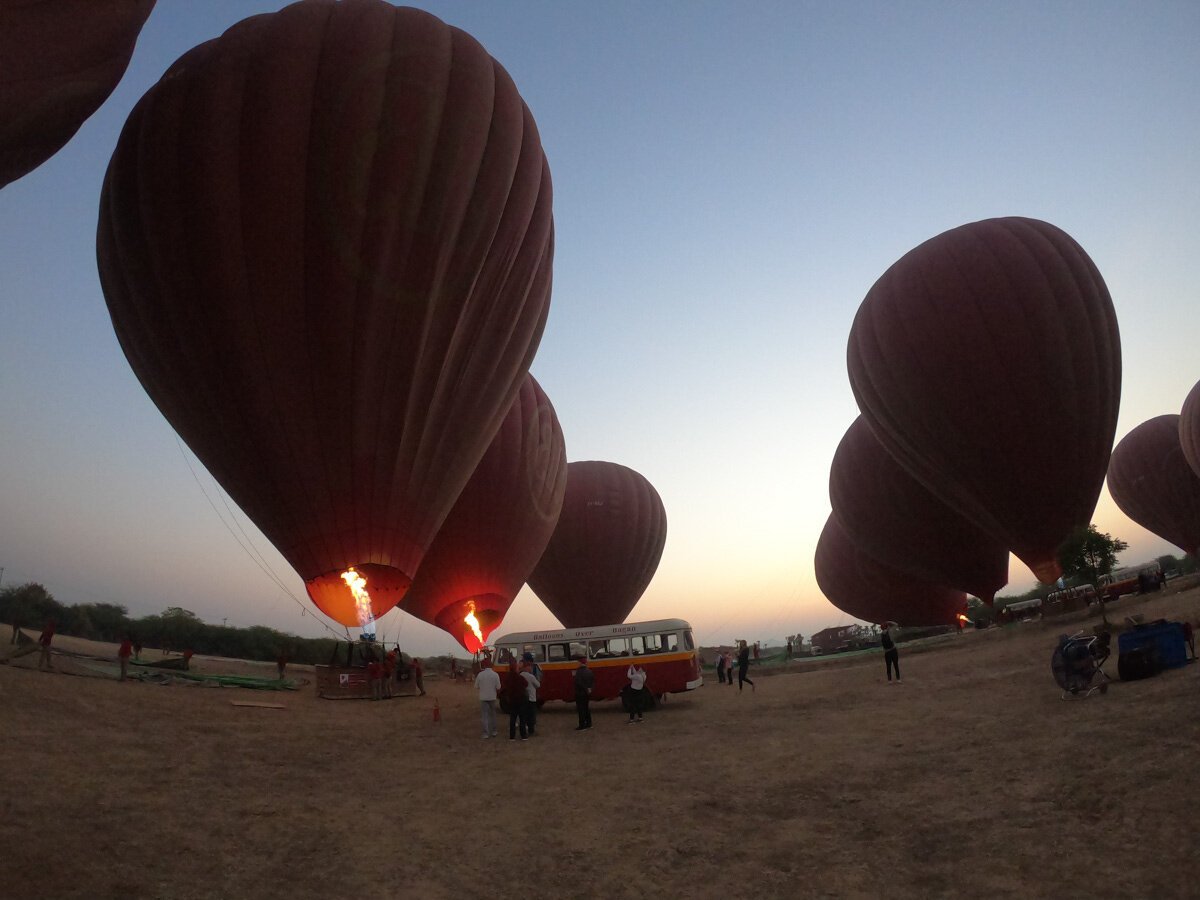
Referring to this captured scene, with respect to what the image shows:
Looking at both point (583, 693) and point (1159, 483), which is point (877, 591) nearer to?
point (1159, 483)

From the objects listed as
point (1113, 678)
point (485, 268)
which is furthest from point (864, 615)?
point (485, 268)

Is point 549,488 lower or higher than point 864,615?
higher

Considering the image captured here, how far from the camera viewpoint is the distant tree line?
152 feet

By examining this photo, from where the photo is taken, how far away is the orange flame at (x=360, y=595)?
11.2 metres

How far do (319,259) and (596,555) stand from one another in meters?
19.3

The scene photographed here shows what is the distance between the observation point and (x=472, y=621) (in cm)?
1795

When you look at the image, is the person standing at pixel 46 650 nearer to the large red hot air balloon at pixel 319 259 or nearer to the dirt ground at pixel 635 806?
the dirt ground at pixel 635 806

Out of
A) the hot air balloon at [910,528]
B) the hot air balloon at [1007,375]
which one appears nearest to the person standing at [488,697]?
the hot air balloon at [1007,375]

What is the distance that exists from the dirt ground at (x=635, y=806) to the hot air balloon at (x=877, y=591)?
21.2 meters

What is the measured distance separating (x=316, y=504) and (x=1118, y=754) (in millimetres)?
10372

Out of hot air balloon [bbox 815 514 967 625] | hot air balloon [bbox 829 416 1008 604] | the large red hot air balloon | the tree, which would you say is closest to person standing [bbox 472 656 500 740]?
the large red hot air balloon

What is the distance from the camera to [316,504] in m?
10.8

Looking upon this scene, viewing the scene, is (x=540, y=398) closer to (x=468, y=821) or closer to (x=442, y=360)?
(x=442, y=360)

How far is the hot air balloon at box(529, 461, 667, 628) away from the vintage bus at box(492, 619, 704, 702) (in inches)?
358
